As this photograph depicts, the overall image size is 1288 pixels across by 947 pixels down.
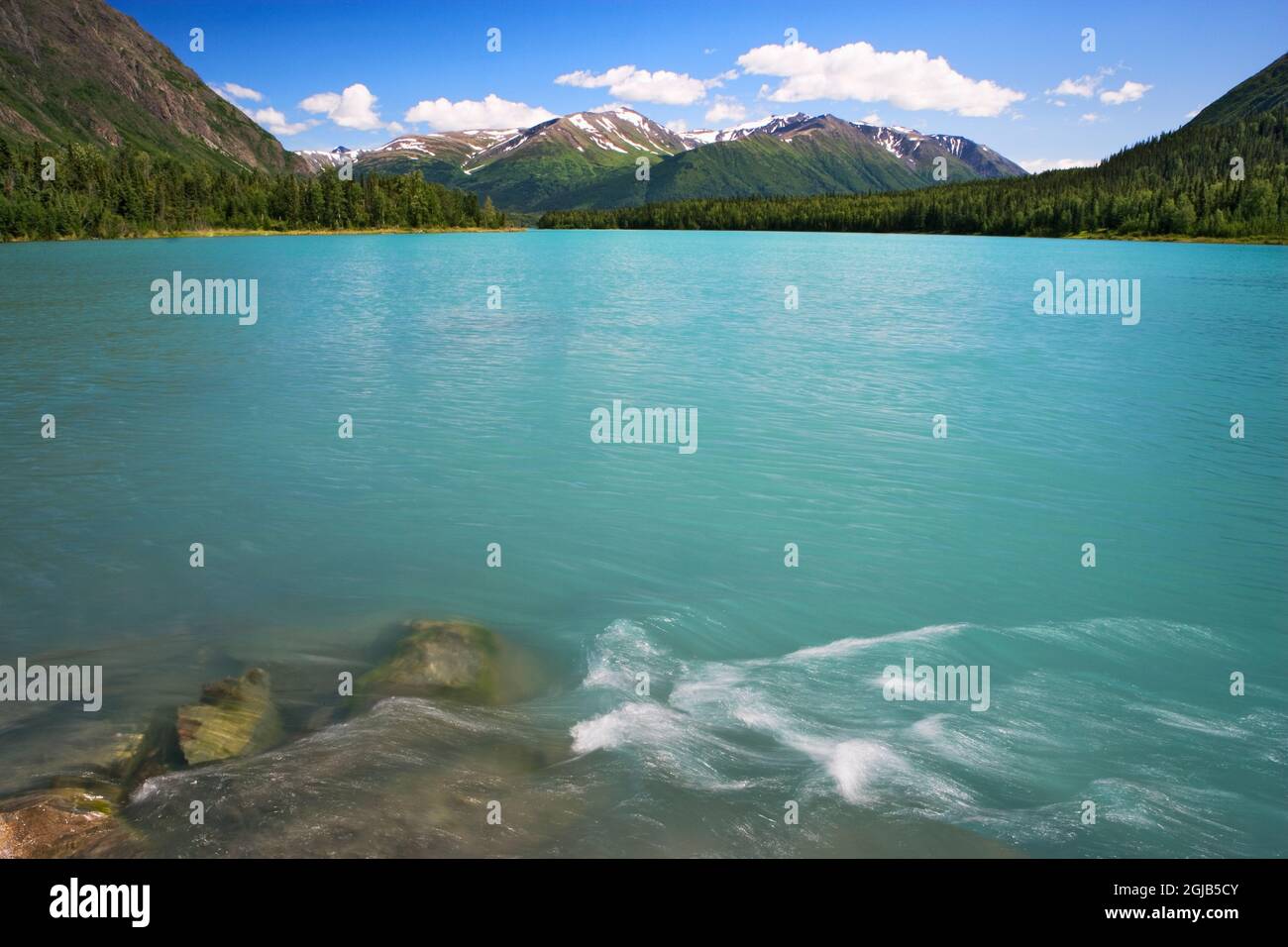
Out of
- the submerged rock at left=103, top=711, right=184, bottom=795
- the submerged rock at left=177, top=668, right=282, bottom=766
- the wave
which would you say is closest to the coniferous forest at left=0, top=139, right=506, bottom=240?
the submerged rock at left=177, top=668, right=282, bottom=766

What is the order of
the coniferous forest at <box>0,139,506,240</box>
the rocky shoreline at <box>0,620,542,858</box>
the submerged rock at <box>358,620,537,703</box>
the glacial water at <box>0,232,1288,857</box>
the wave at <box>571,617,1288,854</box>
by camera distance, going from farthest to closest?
1. the coniferous forest at <box>0,139,506,240</box>
2. the submerged rock at <box>358,620,537,703</box>
3. the wave at <box>571,617,1288,854</box>
4. the glacial water at <box>0,232,1288,857</box>
5. the rocky shoreline at <box>0,620,542,858</box>

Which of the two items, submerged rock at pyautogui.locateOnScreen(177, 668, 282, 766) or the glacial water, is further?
submerged rock at pyautogui.locateOnScreen(177, 668, 282, 766)

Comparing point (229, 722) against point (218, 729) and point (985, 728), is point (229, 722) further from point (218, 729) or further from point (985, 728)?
point (985, 728)

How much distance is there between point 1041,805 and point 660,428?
64.8 ft

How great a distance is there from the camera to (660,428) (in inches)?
1131

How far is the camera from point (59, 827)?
348 inches

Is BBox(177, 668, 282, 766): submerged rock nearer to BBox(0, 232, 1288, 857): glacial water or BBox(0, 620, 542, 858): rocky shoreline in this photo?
BBox(0, 620, 542, 858): rocky shoreline

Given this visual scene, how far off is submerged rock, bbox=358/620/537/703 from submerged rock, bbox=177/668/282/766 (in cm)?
147

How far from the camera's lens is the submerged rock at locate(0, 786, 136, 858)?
8.51 metres

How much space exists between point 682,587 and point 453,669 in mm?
5574

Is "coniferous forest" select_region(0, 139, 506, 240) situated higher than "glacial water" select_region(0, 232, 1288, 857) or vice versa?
"coniferous forest" select_region(0, 139, 506, 240)

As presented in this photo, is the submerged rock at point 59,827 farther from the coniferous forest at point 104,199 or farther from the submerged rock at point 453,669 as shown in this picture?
the coniferous forest at point 104,199
